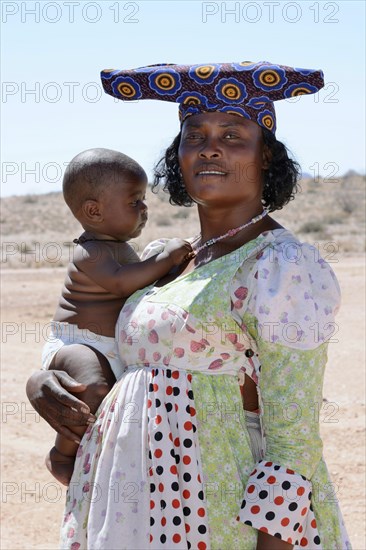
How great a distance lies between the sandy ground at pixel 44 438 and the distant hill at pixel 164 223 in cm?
953

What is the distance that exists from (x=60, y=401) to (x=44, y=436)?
520cm

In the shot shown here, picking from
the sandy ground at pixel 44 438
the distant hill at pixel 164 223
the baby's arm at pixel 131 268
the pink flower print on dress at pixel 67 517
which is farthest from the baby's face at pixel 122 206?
the distant hill at pixel 164 223

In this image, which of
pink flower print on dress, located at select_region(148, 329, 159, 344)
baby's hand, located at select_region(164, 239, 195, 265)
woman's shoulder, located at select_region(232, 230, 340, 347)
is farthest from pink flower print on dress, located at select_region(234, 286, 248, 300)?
baby's hand, located at select_region(164, 239, 195, 265)

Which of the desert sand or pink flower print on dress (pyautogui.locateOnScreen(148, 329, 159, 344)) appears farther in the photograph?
the desert sand

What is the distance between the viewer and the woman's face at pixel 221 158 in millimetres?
2535

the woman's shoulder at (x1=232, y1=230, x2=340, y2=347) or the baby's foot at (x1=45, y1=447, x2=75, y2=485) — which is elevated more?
the woman's shoulder at (x1=232, y1=230, x2=340, y2=347)

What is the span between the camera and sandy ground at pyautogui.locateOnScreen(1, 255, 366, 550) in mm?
5980

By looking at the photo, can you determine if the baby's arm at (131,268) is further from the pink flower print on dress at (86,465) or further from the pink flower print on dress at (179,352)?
the pink flower print on dress at (86,465)

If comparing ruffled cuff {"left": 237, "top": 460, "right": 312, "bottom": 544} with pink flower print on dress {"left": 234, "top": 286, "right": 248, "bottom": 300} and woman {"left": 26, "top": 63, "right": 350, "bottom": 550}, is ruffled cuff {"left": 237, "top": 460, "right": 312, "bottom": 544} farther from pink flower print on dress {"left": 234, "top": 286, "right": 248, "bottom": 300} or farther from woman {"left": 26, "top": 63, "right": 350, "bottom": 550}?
pink flower print on dress {"left": 234, "top": 286, "right": 248, "bottom": 300}

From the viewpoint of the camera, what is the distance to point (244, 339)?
7.98 feet

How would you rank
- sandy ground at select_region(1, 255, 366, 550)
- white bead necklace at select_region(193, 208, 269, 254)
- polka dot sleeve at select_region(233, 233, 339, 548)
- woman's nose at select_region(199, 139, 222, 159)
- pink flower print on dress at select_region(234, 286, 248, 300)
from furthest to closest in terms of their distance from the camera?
sandy ground at select_region(1, 255, 366, 550), white bead necklace at select_region(193, 208, 269, 254), woman's nose at select_region(199, 139, 222, 159), pink flower print on dress at select_region(234, 286, 248, 300), polka dot sleeve at select_region(233, 233, 339, 548)

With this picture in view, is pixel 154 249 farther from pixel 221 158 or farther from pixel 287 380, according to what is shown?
pixel 287 380

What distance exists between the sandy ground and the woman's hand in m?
3.21

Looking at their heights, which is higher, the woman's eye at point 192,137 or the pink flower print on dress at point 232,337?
the woman's eye at point 192,137
